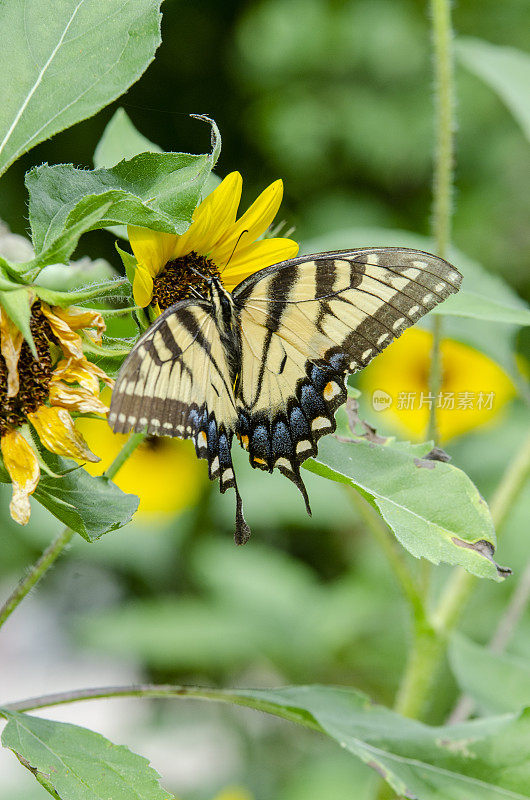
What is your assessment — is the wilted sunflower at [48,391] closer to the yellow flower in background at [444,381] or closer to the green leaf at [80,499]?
the green leaf at [80,499]

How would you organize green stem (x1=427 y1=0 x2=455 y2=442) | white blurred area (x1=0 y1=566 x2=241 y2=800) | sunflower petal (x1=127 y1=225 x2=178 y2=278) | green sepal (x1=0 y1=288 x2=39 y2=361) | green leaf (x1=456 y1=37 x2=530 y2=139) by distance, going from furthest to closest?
white blurred area (x1=0 y1=566 x2=241 y2=800)
green leaf (x1=456 y1=37 x2=530 y2=139)
green stem (x1=427 y1=0 x2=455 y2=442)
sunflower petal (x1=127 y1=225 x2=178 y2=278)
green sepal (x1=0 y1=288 x2=39 y2=361)

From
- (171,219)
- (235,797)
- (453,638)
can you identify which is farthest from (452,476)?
(235,797)

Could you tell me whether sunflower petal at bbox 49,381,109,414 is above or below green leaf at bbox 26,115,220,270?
below

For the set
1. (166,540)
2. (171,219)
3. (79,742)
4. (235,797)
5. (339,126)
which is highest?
(339,126)

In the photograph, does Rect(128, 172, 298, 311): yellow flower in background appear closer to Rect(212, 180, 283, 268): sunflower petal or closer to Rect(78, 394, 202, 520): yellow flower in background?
Rect(212, 180, 283, 268): sunflower petal

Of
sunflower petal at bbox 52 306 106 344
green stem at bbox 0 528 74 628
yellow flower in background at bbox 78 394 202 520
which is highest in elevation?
sunflower petal at bbox 52 306 106 344

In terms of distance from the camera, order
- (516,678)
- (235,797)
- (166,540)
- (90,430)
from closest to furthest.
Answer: (516,678)
(235,797)
(90,430)
(166,540)

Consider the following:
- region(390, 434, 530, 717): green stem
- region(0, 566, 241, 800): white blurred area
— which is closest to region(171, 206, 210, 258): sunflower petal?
region(390, 434, 530, 717): green stem

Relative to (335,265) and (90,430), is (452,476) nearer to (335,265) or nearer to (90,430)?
(335,265)
